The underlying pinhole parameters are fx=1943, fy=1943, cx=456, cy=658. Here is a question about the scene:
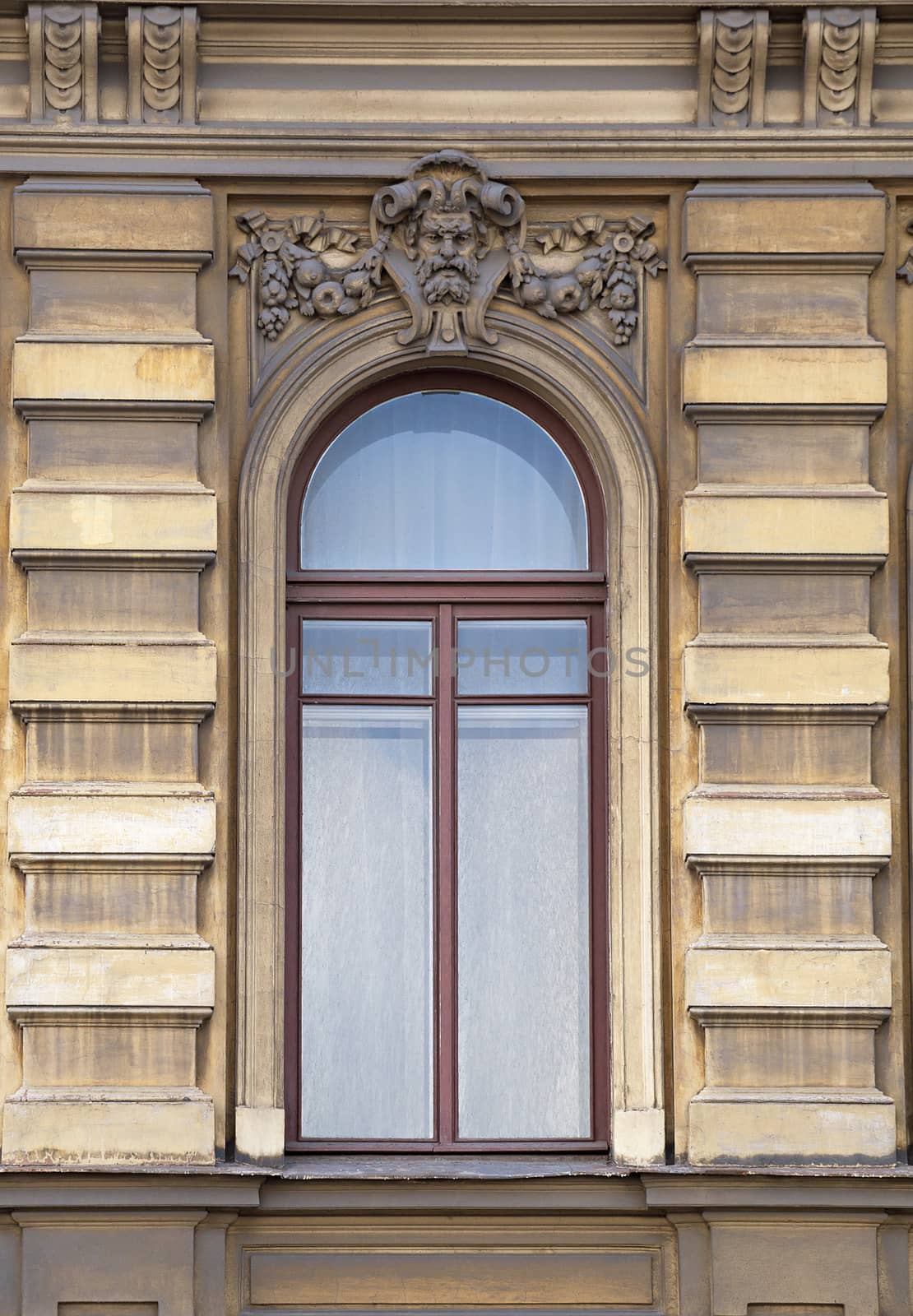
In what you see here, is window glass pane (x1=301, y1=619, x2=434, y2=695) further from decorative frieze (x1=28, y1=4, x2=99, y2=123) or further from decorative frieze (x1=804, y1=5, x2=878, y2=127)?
decorative frieze (x1=804, y1=5, x2=878, y2=127)

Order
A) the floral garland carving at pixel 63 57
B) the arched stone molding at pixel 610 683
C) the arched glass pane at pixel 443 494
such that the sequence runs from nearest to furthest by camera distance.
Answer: the arched stone molding at pixel 610 683 → the floral garland carving at pixel 63 57 → the arched glass pane at pixel 443 494

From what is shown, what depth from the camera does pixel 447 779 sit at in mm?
9344

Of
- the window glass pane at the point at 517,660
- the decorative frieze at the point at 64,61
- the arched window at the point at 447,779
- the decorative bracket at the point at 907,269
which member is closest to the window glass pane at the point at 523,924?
the arched window at the point at 447,779

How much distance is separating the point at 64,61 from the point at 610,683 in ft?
12.8

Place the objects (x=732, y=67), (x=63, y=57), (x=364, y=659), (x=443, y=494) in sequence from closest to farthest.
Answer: (x=63, y=57)
(x=732, y=67)
(x=364, y=659)
(x=443, y=494)

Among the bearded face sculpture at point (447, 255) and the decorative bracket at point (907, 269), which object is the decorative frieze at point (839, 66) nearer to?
the decorative bracket at point (907, 269)

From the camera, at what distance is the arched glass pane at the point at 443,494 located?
9531 mm

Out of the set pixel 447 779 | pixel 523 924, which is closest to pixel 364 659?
pixel 447 779

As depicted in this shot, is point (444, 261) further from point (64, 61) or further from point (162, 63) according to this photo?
point (64, 61)

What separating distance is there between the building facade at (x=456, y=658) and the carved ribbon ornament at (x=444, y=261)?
1.0 inches

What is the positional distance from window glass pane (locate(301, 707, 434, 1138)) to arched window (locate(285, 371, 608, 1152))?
0.04 feet

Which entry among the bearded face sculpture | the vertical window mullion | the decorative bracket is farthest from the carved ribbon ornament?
the vertical window mullion

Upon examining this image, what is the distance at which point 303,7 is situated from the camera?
9.22 m

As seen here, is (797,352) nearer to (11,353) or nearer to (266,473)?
(266,473)
